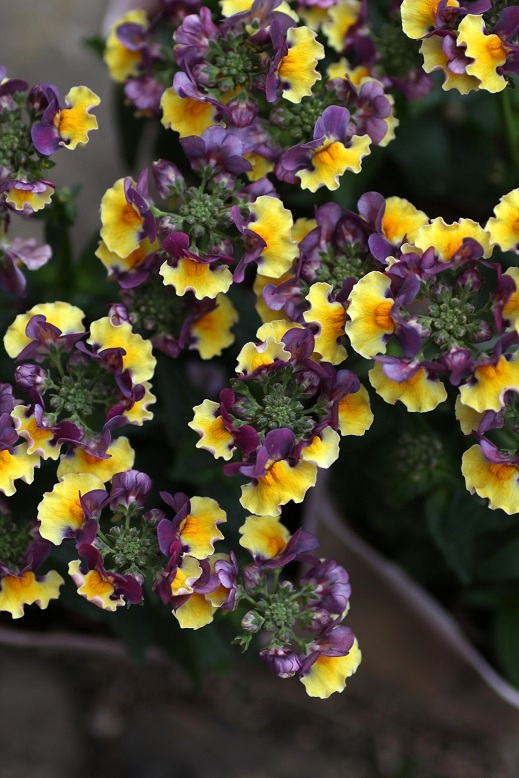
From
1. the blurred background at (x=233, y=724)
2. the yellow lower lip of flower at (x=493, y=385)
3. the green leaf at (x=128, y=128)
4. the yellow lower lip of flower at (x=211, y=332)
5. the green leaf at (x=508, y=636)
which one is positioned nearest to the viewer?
the yellow lower lip of flower at (x=493, y=385)

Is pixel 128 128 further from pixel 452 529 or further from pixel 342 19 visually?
pixel 452 529

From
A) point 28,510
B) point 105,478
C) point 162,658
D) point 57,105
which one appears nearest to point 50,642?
point 162,658

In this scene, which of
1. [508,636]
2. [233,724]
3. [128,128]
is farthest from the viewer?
[233,724]

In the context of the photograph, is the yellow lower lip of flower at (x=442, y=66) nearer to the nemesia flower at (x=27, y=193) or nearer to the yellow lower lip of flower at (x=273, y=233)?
the yellow lower lip of flower at (x=273, y=233)

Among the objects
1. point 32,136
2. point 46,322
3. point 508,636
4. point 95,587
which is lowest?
point 508,636

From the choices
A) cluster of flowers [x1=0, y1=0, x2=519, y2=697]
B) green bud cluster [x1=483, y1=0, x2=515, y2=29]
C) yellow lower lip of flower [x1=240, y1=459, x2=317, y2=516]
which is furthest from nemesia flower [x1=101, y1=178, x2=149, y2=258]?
green bud cluster [x1=483, y1=0, x2=515, y2=29]

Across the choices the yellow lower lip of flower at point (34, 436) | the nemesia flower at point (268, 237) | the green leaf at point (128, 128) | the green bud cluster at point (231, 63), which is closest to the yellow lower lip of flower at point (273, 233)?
the nemesia flower at point (268, 237)

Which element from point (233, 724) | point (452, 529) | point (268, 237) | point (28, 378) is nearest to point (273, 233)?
point (268, 237)
